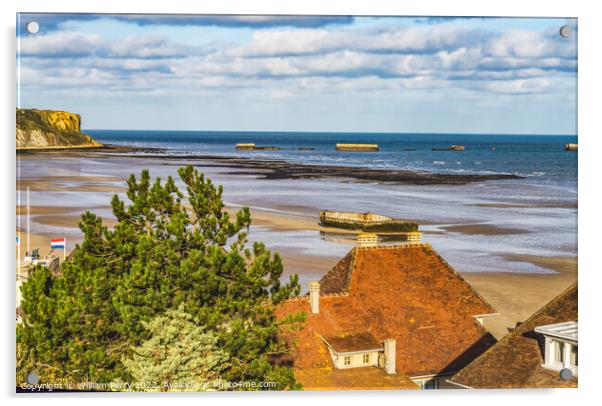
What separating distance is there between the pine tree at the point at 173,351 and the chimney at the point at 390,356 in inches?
119

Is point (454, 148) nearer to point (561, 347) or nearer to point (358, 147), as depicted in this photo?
point (358, 147)

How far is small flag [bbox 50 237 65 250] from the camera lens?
16.7m

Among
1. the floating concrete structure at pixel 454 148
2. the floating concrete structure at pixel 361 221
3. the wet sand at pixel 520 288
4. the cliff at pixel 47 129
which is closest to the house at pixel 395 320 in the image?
the wet sand at pixel 520 288

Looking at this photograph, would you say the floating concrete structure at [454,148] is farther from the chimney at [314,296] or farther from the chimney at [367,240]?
the chimney at [314,296]

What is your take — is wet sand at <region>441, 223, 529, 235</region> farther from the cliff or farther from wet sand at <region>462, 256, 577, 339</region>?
the cliff

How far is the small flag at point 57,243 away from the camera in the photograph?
1673cm

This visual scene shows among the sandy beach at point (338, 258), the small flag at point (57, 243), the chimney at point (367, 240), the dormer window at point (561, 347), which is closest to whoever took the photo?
the dormer window at point (561, 347)

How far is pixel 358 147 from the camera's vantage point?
2077 centimetres

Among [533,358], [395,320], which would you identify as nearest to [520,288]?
[533,358]

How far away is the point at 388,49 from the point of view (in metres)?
17.3

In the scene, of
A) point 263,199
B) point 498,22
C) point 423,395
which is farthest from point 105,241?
point 498,22

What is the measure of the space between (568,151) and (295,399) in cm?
630

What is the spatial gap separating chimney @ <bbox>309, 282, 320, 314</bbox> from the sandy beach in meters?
0.19
